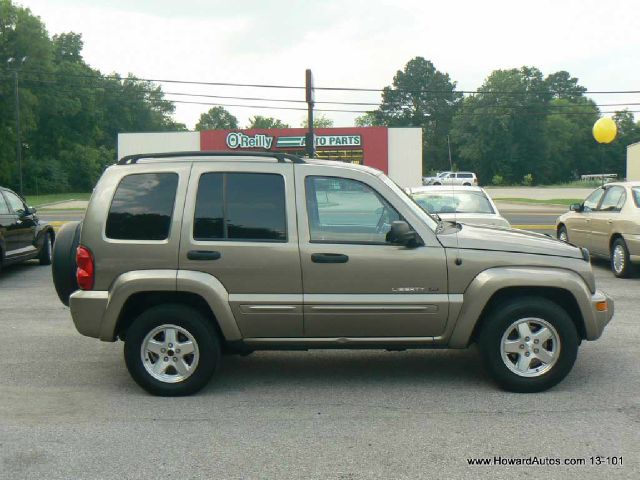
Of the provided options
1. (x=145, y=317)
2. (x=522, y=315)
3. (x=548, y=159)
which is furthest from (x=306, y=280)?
(x=548, y=159)

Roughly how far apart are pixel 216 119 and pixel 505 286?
144 m

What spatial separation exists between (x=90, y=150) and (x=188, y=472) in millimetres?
79634

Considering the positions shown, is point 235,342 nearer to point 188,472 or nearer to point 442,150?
point 188,472

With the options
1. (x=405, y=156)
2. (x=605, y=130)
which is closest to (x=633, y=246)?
(x=605, y=130)

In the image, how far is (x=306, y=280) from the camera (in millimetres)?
5441

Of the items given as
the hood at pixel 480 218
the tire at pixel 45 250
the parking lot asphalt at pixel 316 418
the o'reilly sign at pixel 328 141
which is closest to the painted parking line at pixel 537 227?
the hood at pixel 480 218

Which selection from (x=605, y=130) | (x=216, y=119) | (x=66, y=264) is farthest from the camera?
(x=216, y=119)

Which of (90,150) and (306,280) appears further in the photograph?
(90,150)

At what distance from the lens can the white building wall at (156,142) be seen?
5212cm

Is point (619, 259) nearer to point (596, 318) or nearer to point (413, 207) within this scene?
point (596, 318)

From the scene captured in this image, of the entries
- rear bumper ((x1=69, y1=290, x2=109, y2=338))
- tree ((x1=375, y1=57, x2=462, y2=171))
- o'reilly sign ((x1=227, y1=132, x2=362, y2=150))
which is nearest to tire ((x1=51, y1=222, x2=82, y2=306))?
rear bumper ((x1=69, y1=290, x2=109, y2=338))

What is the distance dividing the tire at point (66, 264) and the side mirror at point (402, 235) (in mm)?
2579

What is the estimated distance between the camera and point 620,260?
458 inches

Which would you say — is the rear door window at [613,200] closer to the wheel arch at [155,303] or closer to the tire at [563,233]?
→ the tire at [563,233]
